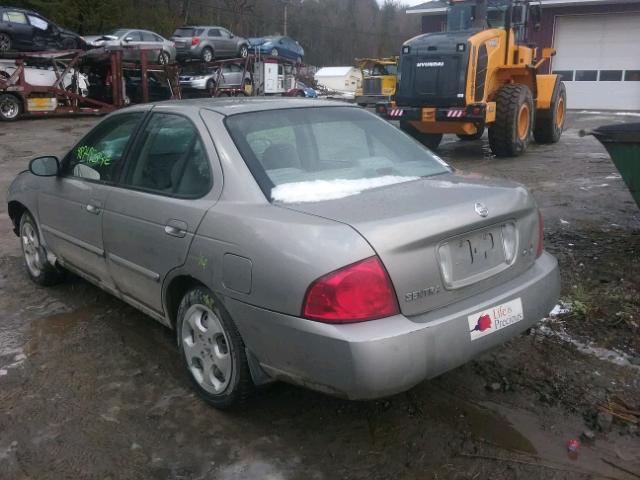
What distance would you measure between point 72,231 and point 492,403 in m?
2.88

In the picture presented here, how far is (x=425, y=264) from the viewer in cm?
253

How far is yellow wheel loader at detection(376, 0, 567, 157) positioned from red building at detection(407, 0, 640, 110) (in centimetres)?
1392

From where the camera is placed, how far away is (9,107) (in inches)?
705

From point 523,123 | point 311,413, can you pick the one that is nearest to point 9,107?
point 523,123

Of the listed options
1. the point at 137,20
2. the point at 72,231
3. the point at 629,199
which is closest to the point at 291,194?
the point at 72,231

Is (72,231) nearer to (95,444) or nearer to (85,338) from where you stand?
(85,338)

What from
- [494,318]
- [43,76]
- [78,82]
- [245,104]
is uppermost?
[43,76]

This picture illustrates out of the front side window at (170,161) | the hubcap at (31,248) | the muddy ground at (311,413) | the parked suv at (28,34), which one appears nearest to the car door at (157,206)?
the front side window at (170,161)

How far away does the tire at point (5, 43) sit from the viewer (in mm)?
18438

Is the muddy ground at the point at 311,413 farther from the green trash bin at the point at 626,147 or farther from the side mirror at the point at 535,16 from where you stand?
the side mirror at the point at 535,16

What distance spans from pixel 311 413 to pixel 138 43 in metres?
22.6

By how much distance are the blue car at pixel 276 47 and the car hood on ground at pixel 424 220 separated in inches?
969

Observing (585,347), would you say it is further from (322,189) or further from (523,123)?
(523,123)

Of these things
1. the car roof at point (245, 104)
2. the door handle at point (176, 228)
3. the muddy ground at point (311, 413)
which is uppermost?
the car roof at point (245, 104)
